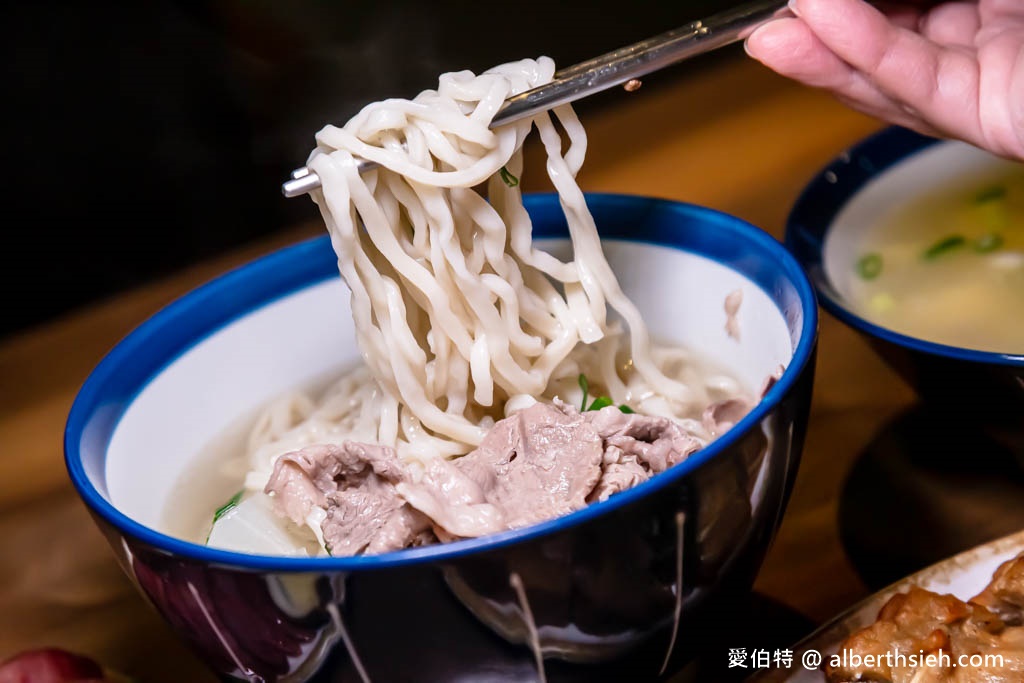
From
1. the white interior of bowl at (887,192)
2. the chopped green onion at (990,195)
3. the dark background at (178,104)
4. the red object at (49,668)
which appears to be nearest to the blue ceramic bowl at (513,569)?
the red object at (49,668)

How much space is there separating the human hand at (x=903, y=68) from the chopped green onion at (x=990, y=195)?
0.44 m

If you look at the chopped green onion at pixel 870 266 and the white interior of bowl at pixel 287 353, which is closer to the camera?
the white interior of bowl at pixel 287 353

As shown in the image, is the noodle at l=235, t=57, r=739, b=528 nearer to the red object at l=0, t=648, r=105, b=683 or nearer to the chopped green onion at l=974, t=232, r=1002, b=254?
the red object at l=0, t=648, r=105, b=683

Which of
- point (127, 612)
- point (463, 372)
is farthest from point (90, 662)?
point (463, 372)

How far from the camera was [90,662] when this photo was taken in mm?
1332

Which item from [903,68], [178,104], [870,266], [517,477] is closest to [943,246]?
[870,266]

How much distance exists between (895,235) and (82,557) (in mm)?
1403

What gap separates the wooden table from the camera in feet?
4.59

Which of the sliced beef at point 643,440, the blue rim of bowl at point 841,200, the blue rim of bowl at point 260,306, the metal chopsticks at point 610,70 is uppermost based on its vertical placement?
the metal chopsticks at point 610,70

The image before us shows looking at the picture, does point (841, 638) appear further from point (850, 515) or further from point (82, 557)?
point (82, 557)

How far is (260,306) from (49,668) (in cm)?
53

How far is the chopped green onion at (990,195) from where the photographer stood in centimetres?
178

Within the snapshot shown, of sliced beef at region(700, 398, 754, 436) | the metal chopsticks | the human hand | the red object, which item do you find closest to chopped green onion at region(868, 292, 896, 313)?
the human hand

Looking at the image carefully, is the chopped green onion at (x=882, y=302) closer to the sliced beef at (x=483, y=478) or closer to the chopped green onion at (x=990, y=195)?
the chopped green onion at (x=990, y=195)
